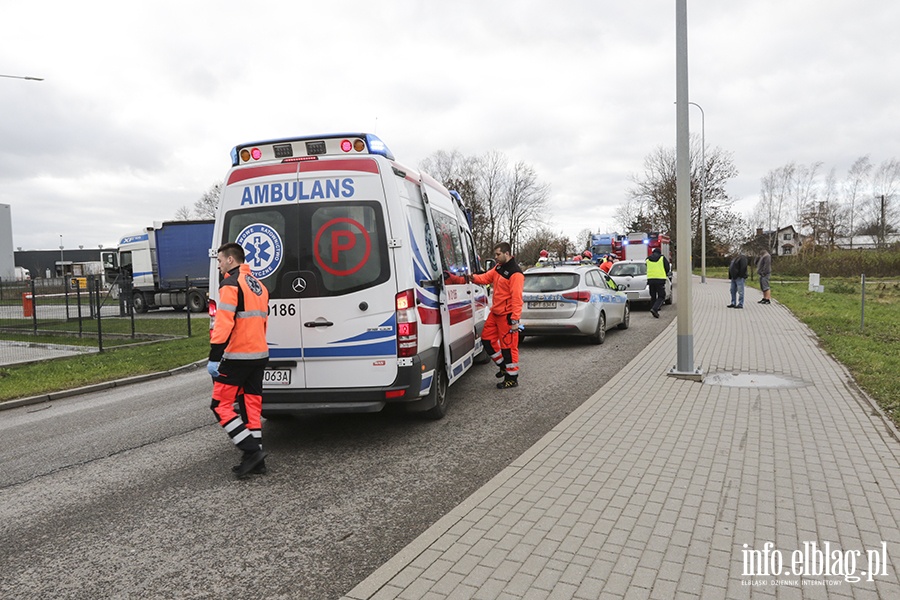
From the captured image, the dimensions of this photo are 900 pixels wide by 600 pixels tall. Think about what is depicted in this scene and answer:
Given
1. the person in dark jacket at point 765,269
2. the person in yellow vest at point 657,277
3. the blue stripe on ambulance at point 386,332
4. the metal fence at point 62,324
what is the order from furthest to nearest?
the person in dark jacket at point 765,269, the person in yellow vest at point 657,277, the metal fence at point 62,324, the blue stripe on ambulance at point 386,332

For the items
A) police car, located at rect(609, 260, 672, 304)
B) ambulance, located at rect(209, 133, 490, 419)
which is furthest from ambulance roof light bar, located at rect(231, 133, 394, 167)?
police car, located at rect(609, 260, 672, 304)

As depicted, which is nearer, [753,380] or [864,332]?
[753,380]

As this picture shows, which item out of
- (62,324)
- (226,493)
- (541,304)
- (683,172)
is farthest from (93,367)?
(683,172)

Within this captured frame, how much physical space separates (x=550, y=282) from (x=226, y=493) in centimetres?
831

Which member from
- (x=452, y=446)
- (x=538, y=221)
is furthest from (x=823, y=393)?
(x=538, y=221)

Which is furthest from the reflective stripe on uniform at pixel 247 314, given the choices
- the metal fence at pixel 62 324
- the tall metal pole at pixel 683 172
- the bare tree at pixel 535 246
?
the bare tree at pixel 535 246

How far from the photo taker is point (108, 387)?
1023 centimetres

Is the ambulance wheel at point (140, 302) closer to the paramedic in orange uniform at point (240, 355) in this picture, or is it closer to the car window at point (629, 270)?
the car window at point (629, 270)

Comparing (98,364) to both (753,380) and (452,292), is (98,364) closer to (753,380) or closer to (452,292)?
(452,292)

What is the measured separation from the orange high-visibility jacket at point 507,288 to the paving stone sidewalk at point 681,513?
5.62 ft

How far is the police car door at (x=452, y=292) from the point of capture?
21.9 feet

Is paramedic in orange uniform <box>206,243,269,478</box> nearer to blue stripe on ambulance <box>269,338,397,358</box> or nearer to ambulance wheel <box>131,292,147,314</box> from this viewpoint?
blue stripe on ambulance <box>269,338,397,358</box>

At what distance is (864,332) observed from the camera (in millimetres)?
12695

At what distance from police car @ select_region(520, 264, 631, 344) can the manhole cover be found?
328 centimetres
